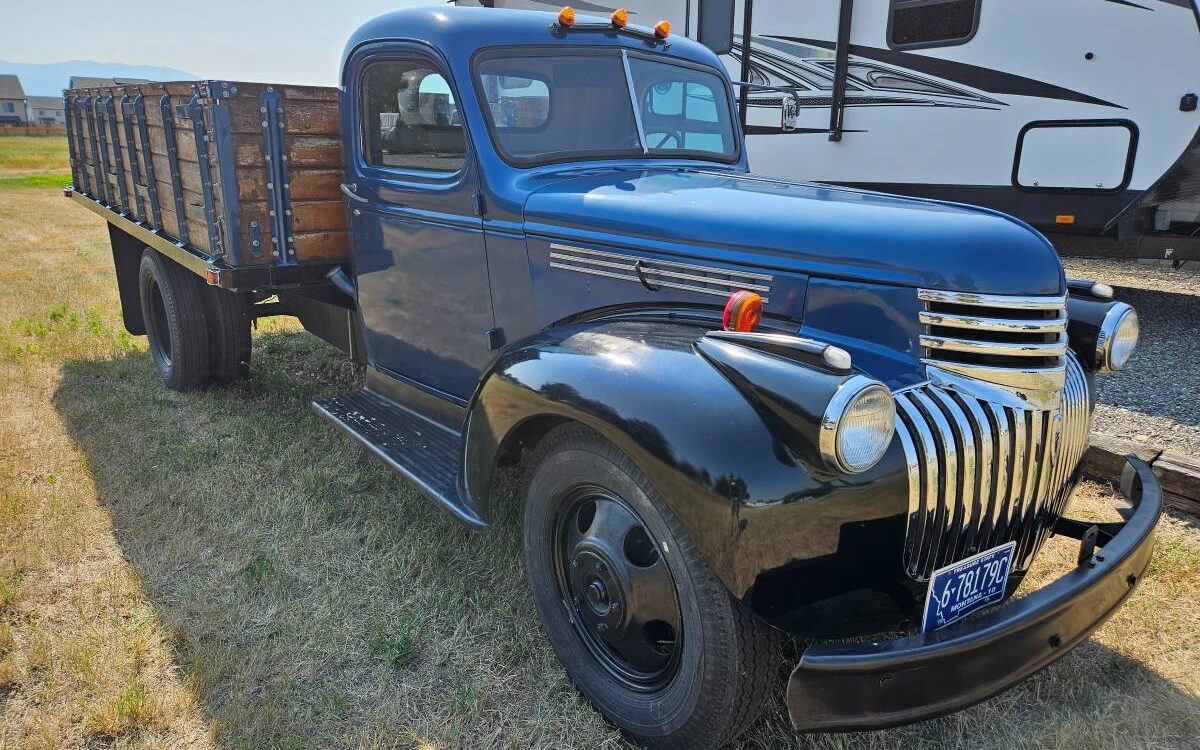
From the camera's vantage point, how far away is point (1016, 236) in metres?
2.16

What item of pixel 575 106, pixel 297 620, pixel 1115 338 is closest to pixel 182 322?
pixel 297 620

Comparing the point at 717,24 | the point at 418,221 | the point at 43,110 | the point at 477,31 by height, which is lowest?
the point at 418,221

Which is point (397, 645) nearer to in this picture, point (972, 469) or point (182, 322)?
point (972, 469)

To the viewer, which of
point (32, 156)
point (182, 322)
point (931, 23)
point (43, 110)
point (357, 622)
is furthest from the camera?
point (43, 110)

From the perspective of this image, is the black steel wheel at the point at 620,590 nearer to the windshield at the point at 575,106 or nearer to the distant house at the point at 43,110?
the windshield at the point at 575,106

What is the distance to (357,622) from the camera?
2854 millimetres

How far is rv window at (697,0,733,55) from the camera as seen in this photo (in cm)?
721

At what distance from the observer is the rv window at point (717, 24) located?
7.21 m

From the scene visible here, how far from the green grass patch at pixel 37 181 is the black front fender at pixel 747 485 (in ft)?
70.1

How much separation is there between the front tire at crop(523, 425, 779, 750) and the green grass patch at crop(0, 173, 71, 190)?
21.0 metres

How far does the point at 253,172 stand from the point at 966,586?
10.8ft

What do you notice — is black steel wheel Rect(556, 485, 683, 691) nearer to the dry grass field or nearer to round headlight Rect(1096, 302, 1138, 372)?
the dry grass field

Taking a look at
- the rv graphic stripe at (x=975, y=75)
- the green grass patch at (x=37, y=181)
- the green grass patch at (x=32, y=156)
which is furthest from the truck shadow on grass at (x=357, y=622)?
the green grass patch at (x=32, y=156)

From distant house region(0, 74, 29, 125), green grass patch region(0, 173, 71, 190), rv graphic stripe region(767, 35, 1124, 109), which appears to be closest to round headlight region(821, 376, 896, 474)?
rv graphic stripe region(767, 35, 1124, 109)
